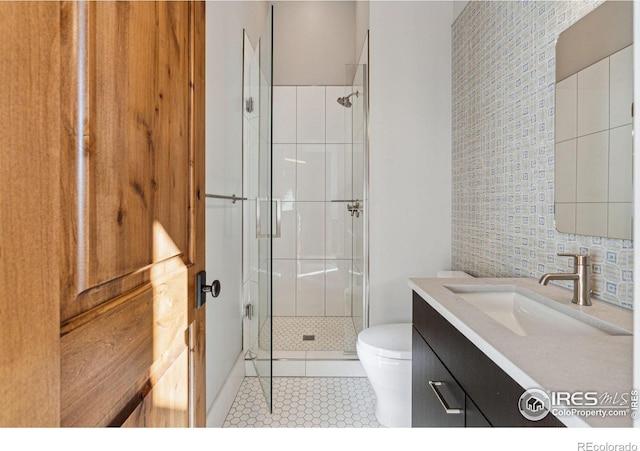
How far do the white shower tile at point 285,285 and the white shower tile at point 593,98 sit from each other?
247cm

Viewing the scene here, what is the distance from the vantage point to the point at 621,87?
0.95 meters

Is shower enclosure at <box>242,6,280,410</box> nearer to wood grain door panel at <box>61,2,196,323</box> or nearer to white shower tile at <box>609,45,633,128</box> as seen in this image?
wood grain door panel at <box>61,2,196,323</box>

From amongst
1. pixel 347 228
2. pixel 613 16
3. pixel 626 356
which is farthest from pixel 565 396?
pixel 347 228

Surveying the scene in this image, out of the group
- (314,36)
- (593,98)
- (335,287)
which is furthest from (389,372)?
(314,36)

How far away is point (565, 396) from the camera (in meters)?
0.51

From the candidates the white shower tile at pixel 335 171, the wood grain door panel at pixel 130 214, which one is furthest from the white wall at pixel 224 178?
the white shower tile at pixel 335 171

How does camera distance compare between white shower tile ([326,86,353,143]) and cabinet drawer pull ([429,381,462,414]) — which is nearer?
cabinet drawer pull ([429,381,462,414])

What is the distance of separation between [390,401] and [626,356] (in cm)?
119

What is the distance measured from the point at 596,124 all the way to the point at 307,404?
1743mm

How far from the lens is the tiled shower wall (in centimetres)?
314

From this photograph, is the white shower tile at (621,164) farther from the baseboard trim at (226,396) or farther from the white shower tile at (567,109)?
the baseboard trim at (226,396)

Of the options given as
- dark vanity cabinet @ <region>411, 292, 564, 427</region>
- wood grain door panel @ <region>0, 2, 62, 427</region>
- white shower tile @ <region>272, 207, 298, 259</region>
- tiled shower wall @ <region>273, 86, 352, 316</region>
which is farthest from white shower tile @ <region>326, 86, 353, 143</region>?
wood grain door panel @ <region>0, 2, 62, 427</region>

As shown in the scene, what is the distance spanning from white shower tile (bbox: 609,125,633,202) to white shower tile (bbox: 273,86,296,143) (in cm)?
247

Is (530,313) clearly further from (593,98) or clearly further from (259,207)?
(259,207)
